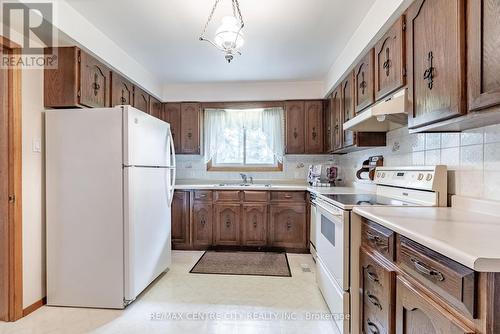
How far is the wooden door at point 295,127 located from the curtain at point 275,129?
10 cm

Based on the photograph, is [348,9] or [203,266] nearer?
[348,9]

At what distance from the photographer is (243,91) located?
13.3 ft

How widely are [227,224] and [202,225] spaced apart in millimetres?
347

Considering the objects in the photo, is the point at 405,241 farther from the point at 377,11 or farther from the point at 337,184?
the point at 337,184

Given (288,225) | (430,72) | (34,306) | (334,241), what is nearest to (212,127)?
(288,225)

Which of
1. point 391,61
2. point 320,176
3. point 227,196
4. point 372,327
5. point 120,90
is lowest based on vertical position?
point 372,327

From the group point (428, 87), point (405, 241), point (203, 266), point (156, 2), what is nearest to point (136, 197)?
→ point (203, 266)

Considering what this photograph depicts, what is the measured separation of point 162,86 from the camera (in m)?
4.09

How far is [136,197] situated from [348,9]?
2275mm

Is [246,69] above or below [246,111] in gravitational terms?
above

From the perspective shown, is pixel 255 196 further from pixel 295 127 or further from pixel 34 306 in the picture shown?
pixel 34 306

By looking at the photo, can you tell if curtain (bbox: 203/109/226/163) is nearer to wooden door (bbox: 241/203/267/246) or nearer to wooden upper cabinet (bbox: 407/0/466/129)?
wooden door (bbox: 241/203/267/246)

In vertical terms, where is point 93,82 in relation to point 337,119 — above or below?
above

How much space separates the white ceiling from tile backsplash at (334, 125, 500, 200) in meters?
1.12
